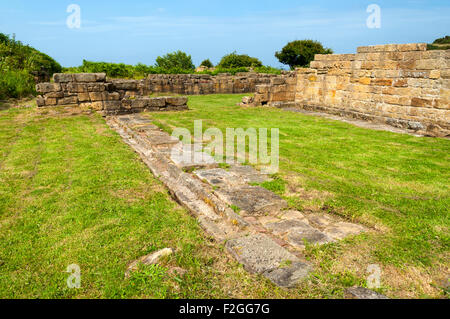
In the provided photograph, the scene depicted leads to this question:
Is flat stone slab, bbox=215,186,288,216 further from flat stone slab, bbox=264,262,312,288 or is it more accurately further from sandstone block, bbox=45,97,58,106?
sandstone block, bbox=45,97,58,106

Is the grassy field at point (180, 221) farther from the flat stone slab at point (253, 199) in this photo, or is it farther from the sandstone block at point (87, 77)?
the sandstone block at point (87, 77)

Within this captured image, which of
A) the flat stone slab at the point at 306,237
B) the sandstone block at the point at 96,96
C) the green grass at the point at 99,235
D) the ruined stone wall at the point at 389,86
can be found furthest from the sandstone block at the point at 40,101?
the flat stone slab at the point at 306,237

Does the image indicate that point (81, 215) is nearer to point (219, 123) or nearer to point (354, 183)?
point (354, 183)

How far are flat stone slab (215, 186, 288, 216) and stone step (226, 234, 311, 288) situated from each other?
0.70 meters

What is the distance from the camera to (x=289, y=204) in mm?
4258

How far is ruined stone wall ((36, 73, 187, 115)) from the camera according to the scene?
37.0 ft

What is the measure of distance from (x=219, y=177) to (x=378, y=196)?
2.47 m

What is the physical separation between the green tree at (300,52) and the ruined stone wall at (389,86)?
41954 millimetres

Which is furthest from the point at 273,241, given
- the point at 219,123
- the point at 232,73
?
the point at 232,73

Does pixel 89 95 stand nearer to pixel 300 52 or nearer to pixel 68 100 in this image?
pixel 68 100

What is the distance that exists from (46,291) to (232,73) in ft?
76.4

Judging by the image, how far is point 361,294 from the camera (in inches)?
99.8

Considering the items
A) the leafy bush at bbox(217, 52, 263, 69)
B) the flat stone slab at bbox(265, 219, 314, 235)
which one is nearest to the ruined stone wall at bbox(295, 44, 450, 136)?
the flat stone slab at bbox(265, 219, 314, 235)
